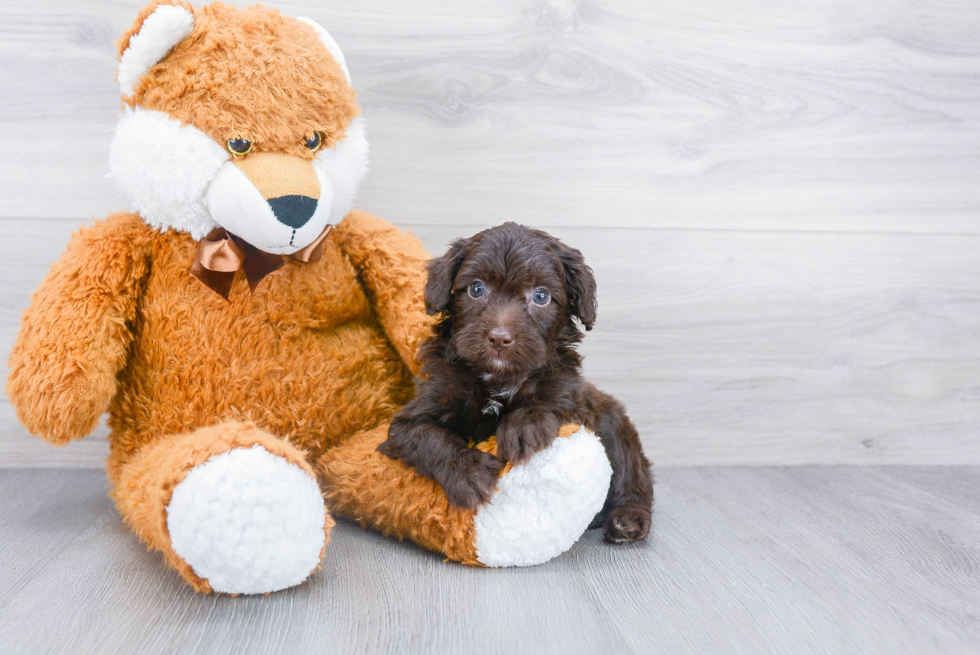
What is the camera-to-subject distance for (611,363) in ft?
7.07

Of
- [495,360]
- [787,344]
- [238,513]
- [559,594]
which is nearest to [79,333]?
[238,513]

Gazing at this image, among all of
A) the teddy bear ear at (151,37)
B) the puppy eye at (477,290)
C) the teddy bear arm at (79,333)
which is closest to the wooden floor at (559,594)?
the teddy bear arm at (79,333)

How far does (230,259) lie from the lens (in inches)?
59.5

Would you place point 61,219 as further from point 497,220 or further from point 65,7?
point 497,220

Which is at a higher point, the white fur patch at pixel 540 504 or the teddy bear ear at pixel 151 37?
the teddy bear ear at pixel 151 37

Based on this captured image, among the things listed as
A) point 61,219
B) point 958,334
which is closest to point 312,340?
point 61,219

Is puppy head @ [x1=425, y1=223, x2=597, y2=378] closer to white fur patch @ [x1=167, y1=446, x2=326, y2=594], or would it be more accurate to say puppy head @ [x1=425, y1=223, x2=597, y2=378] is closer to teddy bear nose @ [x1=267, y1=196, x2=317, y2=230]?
teddy bear nose @ [x1=267, y1=196, x2=317, y2=230]

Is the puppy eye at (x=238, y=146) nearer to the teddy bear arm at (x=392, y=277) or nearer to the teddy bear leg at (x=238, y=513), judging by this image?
the teddy bear arm at (x=392, y=277)

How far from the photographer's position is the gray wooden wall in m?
1.94

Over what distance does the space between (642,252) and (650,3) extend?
702 mm

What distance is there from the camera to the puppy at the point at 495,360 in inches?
53.1

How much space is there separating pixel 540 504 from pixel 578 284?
0.44m

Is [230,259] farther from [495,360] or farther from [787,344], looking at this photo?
[787,344]

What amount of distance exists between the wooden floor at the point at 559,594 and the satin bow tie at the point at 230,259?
59 centimetres
